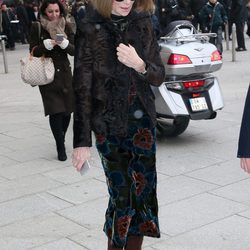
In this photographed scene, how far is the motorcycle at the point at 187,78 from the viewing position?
19.6 feet

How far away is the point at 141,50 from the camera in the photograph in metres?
2.99

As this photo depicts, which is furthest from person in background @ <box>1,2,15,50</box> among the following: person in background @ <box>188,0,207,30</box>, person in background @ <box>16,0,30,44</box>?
person in background @ <box>188,0,207,30</box>

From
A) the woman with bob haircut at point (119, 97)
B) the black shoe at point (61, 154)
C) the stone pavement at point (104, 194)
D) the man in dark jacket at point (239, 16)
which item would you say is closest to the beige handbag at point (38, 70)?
the black shoe at point (61, 154)

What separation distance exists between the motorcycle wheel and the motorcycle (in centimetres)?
6

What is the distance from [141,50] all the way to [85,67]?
34 centimetres

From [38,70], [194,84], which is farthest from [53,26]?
[194,84]

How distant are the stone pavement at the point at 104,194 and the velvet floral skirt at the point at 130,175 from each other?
61 cm

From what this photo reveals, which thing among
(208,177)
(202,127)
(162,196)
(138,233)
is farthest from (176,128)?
(138,233)

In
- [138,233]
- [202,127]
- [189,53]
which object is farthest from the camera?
[202,127]

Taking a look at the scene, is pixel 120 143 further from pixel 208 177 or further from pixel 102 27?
pixel 208 177

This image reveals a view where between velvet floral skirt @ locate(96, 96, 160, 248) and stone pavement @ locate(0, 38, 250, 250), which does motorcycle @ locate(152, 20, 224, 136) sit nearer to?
stone pavement @ locate(0, 38, 250, 250)

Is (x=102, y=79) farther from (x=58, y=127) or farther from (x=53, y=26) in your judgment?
(x=58, y=127)

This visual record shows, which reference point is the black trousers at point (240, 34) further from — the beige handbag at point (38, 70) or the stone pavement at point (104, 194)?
the beige handbag at point (38, 70)

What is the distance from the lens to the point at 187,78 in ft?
20.2
